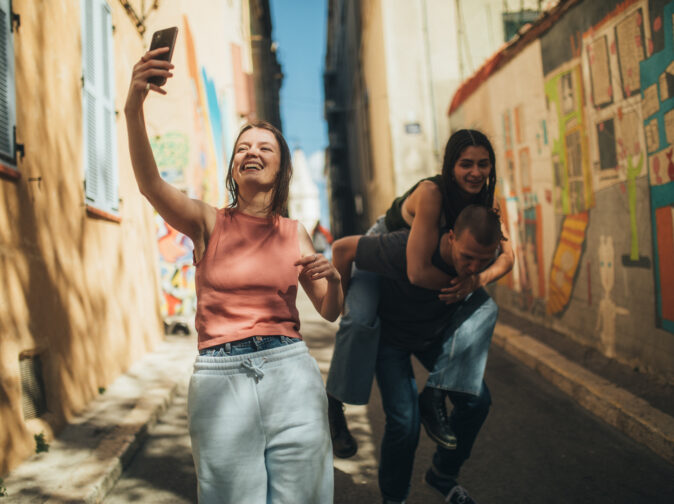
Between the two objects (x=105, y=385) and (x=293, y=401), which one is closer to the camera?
(x=293, y=401)

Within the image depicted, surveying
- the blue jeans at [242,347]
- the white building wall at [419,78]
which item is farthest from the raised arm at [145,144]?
the white building wall at [419,78]

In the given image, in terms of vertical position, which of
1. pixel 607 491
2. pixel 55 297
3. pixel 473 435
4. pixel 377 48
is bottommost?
pixel 607 491

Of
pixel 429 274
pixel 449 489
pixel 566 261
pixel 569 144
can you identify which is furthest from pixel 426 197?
pixel 566 261

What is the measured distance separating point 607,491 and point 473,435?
95 cm

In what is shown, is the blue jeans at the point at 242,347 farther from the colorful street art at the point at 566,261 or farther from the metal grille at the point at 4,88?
the colorful street art at the point at 566,261

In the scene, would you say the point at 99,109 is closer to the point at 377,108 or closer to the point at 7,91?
the point at 7,91

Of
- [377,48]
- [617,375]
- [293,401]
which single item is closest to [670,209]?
[617,375]

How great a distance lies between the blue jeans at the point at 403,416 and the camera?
114 inches

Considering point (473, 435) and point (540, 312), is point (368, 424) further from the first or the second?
point (540, 312)

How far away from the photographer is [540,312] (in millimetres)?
8047

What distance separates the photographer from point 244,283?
6.56 feet

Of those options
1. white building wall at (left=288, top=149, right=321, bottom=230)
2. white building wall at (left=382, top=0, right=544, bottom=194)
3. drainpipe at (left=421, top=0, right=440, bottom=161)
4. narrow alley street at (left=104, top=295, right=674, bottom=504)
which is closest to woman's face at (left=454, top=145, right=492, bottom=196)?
narrow alley street at (left=104, top=295, right=674, bottom=504)

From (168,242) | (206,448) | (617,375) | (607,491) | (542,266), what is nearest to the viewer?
(206,448)

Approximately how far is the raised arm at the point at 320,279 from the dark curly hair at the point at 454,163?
88 centimetres
